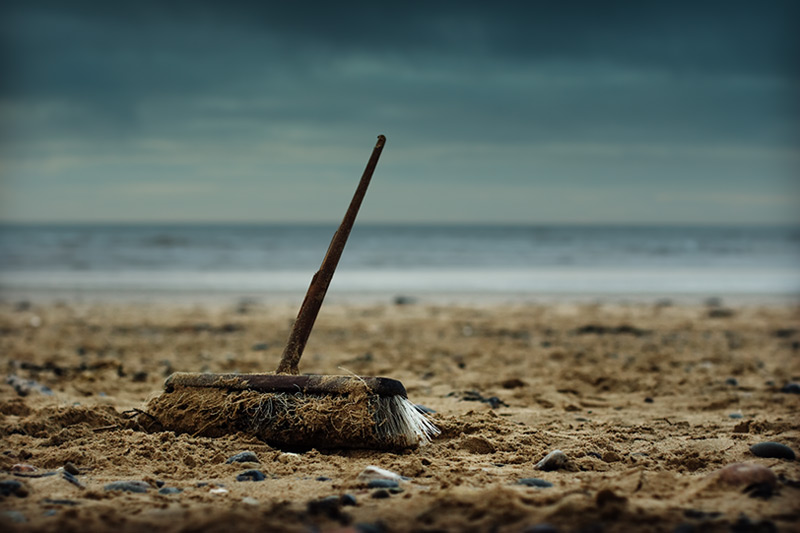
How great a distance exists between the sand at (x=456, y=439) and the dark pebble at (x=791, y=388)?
0.14m

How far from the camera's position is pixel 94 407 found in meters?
3.69

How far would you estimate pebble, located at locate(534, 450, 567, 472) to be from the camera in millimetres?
2898

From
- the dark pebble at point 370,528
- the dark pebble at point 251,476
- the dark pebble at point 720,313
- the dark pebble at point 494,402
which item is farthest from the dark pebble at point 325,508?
the dark pebble at point 720,313

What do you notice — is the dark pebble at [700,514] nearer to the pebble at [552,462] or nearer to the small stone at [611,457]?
the pebble at [552,462]

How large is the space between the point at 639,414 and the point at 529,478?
1777 mm

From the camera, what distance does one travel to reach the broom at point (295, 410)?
310 centimetres

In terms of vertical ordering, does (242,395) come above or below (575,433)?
above

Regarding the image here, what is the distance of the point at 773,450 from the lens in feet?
9.90

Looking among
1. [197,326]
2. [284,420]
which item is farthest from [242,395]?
[197,326]

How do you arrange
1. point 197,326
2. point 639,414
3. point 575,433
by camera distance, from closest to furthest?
point 575,433 < point 639,414 < point 197,326

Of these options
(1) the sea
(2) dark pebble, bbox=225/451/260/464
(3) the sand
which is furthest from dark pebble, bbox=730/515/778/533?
(1) the sea

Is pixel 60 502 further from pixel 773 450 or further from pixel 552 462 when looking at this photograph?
pixel 773 450

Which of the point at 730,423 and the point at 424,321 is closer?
the point at 730,423

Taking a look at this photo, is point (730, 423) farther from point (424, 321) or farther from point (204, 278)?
point (204, 278)
